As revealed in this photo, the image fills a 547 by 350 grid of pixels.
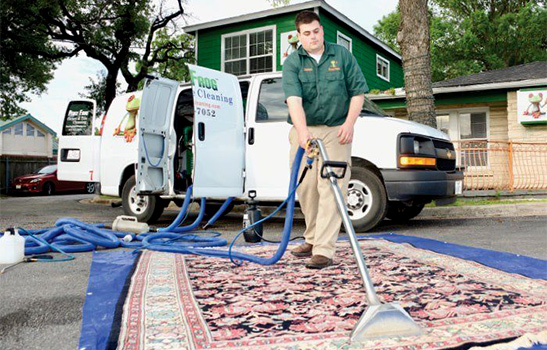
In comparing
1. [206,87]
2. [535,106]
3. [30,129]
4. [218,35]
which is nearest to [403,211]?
[206,87]

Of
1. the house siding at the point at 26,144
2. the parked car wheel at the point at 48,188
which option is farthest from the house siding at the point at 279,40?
the house siding at the point at 26,144

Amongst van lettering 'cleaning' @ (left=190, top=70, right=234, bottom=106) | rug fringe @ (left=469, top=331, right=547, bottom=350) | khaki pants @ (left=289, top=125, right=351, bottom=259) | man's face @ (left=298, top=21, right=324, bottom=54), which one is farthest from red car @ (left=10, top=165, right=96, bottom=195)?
rug fringe @ (left=469, top=331, right=547, bottom=350)

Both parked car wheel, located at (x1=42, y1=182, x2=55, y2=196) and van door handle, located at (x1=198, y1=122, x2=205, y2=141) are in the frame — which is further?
parked car wheel, located at (x1=42, y1=182, x2=55, y2=196)

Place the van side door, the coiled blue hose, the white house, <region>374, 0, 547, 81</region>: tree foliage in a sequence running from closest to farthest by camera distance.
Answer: the coiled blue hose < the van side door < <region>374, 0, 547, 81</region>: tree foliage < the white house

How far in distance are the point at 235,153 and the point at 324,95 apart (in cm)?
286

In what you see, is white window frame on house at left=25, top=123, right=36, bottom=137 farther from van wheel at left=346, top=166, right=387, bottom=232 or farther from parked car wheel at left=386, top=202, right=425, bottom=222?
van wheel at left=346, top=166, right=387, bottom=232

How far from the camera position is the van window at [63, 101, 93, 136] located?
26.6 feet

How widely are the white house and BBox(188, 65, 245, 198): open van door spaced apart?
3832 centimetres

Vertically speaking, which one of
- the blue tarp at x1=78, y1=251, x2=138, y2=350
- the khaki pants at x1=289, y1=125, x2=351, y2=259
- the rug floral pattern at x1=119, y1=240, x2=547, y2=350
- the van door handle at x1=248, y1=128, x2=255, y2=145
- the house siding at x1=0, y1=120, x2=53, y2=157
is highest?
the house siding at x1=0, y1=120, x2=53, y2=157

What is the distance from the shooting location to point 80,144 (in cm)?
813

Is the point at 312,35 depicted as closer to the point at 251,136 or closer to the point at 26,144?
the point at 251,136

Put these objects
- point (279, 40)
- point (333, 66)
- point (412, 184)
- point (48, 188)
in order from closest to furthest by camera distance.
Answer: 1. point (333, 66)
2. point (412, 184)
3. point (279, 40)
4. point (48, 188)

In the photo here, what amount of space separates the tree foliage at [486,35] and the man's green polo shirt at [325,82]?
29873mm

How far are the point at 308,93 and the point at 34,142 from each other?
45935 mm
